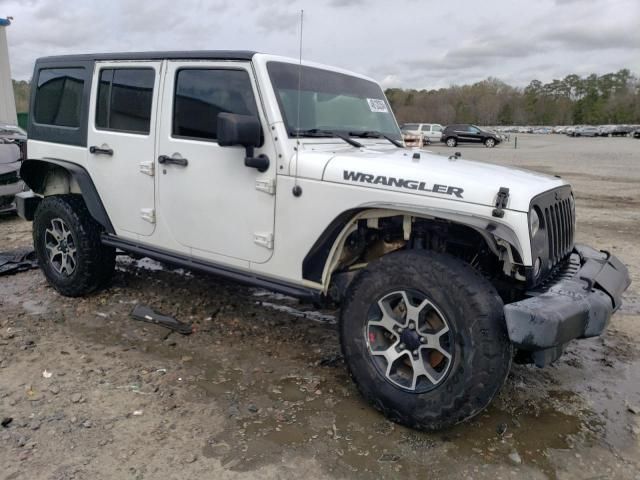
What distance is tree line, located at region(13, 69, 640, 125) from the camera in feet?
315

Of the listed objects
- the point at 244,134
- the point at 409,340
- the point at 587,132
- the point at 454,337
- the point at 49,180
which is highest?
the point at 587,132

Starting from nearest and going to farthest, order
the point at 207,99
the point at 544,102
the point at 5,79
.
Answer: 1. the point at 207,99
2. the point at 5,79
3. the point at 544,102

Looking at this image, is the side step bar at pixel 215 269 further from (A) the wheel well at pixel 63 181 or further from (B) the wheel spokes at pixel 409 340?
(B) the wheel spokes at pixel 409 340

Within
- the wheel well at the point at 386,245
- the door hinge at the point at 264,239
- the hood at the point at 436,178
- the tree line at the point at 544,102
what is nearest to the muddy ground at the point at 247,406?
the wheel well at the point at 386,245

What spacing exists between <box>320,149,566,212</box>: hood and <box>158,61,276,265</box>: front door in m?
0.48

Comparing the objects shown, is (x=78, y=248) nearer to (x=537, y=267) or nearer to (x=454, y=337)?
(x=454, y=337)

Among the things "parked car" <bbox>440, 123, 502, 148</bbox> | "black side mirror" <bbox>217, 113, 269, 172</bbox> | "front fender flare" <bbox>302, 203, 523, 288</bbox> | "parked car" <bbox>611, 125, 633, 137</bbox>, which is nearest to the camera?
"front fender flare" <bbox>302, 203, 523, 288</bbox>

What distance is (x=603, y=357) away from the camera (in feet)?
13.3

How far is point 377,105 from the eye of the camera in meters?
4.42

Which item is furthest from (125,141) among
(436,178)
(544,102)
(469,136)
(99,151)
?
(544,102)

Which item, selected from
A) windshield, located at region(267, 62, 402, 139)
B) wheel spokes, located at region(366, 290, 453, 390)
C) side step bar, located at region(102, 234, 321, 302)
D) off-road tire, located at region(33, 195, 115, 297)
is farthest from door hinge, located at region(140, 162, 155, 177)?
wheel spokes, located at region(366, 290, 453, 390)

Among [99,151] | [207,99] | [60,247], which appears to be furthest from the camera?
[60,247]

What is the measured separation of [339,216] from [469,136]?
34.2 metres

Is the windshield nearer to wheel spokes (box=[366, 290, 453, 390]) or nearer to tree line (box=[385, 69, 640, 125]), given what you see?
wheel spokes (box=[366, 290, 453, 390])
